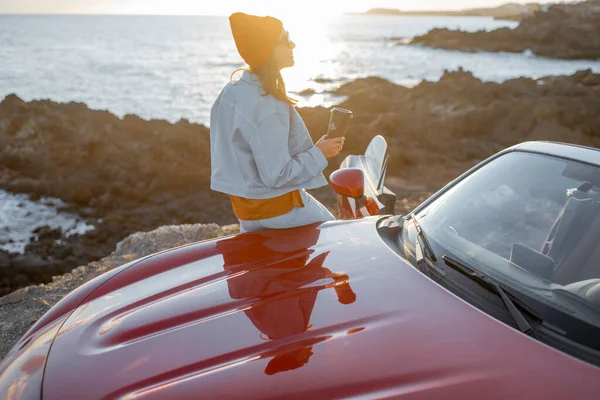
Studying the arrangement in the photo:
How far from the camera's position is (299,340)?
1621 millimetres

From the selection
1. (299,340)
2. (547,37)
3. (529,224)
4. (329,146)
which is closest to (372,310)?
(299,340)

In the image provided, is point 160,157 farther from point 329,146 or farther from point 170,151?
point 329,146

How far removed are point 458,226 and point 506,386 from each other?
96 centimetres

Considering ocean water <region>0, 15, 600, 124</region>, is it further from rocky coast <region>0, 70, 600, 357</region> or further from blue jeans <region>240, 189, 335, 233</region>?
blue jeans <region>240, 189, 335, 233</region>

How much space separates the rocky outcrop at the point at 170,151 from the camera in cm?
757

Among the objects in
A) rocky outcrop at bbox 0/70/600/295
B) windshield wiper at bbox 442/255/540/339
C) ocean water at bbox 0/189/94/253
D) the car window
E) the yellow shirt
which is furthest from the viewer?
rocky outcrop at bbox 0/70/600/295

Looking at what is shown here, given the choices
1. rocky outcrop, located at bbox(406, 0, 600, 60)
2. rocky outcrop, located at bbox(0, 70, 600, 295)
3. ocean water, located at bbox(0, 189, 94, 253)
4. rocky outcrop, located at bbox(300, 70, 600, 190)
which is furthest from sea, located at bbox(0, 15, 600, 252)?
rocky outcrop, located at bbox(300, 70, 600, 190)

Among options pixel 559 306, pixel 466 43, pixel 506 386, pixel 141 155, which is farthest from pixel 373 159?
pixel 466 43

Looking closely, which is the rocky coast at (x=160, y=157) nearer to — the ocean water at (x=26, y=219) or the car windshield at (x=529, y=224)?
the ocean water at (x=26, y=219)

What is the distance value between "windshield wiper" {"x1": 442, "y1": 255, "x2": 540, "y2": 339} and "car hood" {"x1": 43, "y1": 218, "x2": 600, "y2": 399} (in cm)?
5

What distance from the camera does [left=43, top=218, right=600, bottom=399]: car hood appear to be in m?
1.42

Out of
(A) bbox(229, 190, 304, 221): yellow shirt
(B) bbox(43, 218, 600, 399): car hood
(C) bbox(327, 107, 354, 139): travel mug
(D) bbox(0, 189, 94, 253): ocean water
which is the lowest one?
(D) bbox(0, 189, 94, 253): ocean water

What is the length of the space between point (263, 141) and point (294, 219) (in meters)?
0.53

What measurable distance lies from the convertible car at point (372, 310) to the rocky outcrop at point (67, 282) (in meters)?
1.85
